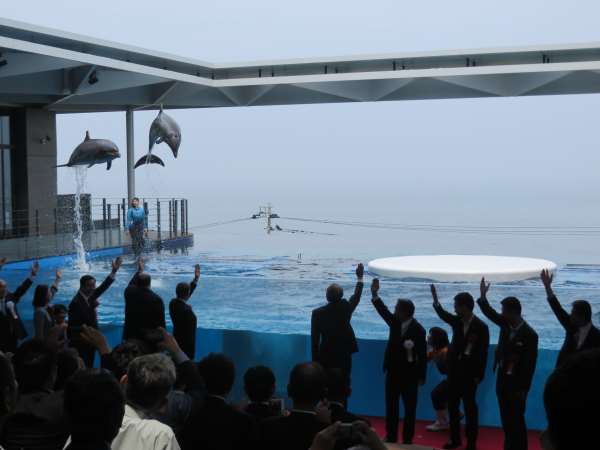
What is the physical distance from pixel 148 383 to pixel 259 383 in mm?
586

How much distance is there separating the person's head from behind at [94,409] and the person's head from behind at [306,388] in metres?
0.91

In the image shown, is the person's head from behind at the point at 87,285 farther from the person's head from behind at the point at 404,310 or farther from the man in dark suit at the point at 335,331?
the person's head from behind at the point at 404,310

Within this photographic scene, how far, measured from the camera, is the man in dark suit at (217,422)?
299 cm

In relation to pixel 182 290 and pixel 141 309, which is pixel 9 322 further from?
pixel 182 290

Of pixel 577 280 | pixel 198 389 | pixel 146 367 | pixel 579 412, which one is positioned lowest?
pixel 577 280

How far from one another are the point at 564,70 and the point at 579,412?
12894mm

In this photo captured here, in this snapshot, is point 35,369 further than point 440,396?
No

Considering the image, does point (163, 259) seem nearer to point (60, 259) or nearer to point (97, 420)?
point (60, 259)

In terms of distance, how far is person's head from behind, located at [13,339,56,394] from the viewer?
9.55 ft

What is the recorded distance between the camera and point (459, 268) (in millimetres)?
13648

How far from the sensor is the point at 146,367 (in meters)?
2.80

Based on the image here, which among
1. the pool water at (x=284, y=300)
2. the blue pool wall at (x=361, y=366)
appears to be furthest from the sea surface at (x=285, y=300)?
the blue pool wall at (x=361, y=366)

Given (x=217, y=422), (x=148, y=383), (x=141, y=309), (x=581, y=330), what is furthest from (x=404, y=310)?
(x=148, y=383)

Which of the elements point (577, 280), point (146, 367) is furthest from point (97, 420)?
point (577, 280)
